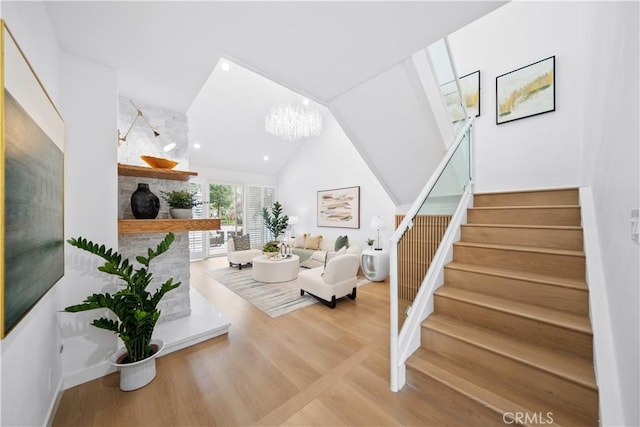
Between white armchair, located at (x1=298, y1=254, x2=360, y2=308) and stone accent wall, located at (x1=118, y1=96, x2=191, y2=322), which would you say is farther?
white armchair, located at (x1=298, y1=254, x2=360, y2=308)

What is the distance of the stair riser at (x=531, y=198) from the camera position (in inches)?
92.7

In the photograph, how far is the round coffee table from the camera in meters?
4.48

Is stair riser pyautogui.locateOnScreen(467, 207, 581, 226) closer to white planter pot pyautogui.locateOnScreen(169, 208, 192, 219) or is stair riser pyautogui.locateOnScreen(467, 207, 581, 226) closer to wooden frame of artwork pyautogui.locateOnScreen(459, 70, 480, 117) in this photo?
wooden frame of artwork pyautogui.locateOnScreen(459, 70, 480, 117)

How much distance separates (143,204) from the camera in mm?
2260

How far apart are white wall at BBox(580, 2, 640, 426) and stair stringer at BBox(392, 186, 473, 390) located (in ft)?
3.25

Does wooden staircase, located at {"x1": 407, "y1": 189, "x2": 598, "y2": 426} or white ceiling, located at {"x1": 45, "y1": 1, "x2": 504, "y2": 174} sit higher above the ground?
white ceiling, located at {"x1": 45, "y1": 1, "x2": 504, "y2": 174}

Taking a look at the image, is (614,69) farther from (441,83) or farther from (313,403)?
(313,403)

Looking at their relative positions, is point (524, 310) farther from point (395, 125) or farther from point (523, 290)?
point (395, 125)

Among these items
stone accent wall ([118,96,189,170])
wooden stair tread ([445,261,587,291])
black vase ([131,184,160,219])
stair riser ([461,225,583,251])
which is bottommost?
wooden stair tread ([445,261,587,291])

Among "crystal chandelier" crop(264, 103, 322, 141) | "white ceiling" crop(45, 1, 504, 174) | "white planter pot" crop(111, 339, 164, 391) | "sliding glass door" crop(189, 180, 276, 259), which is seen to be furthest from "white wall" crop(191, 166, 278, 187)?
"white planter pot" crop(111, 339, 164, 391)

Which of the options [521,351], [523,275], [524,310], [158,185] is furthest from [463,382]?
[158,185]

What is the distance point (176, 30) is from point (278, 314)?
3112 mm

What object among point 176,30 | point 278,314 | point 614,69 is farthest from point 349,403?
point 176,30

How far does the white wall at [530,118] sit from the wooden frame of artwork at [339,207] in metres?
2.60
